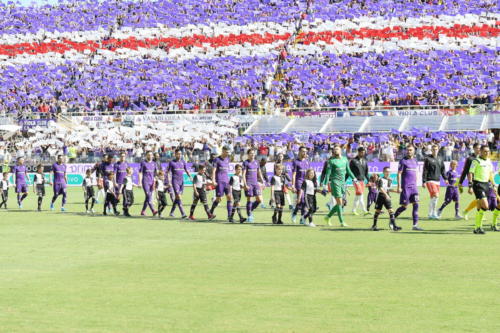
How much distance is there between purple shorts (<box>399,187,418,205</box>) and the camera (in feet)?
72.5

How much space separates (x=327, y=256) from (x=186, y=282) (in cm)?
404

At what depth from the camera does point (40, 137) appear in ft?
187

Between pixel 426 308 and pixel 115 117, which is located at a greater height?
pixel 115 117

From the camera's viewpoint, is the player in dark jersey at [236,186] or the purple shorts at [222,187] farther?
the purple shorts at [222,187]

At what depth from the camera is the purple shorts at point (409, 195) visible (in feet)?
72.5

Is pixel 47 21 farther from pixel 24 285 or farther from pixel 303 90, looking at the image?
pixel 24 285

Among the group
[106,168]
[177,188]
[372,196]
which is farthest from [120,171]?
[372,196]

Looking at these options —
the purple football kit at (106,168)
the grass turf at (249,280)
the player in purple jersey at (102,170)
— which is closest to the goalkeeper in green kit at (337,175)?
the grass turf at (249,280)

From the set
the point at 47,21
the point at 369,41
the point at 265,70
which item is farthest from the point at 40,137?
the point at 47,21

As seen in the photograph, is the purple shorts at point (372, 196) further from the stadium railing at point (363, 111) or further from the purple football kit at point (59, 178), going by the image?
the stadium railing at point (363, 111)

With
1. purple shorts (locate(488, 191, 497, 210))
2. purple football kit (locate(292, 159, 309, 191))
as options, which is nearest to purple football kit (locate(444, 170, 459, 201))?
purple shorts (locate(488, 191, 497, 210))

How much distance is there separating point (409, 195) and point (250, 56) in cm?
4799

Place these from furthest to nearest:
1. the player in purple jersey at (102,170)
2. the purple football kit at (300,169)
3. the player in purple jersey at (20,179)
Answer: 1. the player in purple jersey at (20,179)
2. the player in purple jersey at (102,170)
3. the purple football kit at (300,169)

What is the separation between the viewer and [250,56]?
69062mm
